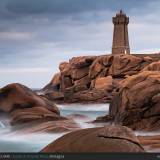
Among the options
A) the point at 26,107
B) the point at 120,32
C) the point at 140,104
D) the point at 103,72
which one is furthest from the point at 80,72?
the point at 140,104

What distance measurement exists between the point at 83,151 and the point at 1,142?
3.22 ft

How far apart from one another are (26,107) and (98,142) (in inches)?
166

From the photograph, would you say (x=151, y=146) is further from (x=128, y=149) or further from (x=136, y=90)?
(x=136, y=90)

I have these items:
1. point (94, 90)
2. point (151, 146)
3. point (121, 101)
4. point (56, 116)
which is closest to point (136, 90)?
point (121, 101)

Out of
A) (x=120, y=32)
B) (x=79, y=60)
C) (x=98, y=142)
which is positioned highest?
(x=120, y=32)

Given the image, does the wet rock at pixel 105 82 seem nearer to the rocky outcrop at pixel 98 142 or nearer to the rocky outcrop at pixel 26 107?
the rocky outcrop at pixel 26 107

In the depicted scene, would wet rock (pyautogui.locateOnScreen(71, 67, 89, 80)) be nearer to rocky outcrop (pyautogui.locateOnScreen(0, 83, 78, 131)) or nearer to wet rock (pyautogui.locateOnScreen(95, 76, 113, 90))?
wet rock (pyautogui.locateOnScreen(95, 76, 113, 90))

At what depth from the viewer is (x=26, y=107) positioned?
8391 mm

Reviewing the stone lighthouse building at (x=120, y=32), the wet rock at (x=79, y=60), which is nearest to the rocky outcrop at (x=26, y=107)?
the wet rock at (x=79, y=60)

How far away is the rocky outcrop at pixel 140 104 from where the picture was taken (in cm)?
769

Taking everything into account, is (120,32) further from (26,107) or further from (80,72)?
(80,72)

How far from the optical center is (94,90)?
1611 cm

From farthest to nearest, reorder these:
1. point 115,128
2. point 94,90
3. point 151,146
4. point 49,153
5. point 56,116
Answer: point 94,90 → point 56,116 → point 151,146 → point 115,128 → point 49,153

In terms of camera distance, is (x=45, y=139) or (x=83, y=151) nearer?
(x=83, y=151)
